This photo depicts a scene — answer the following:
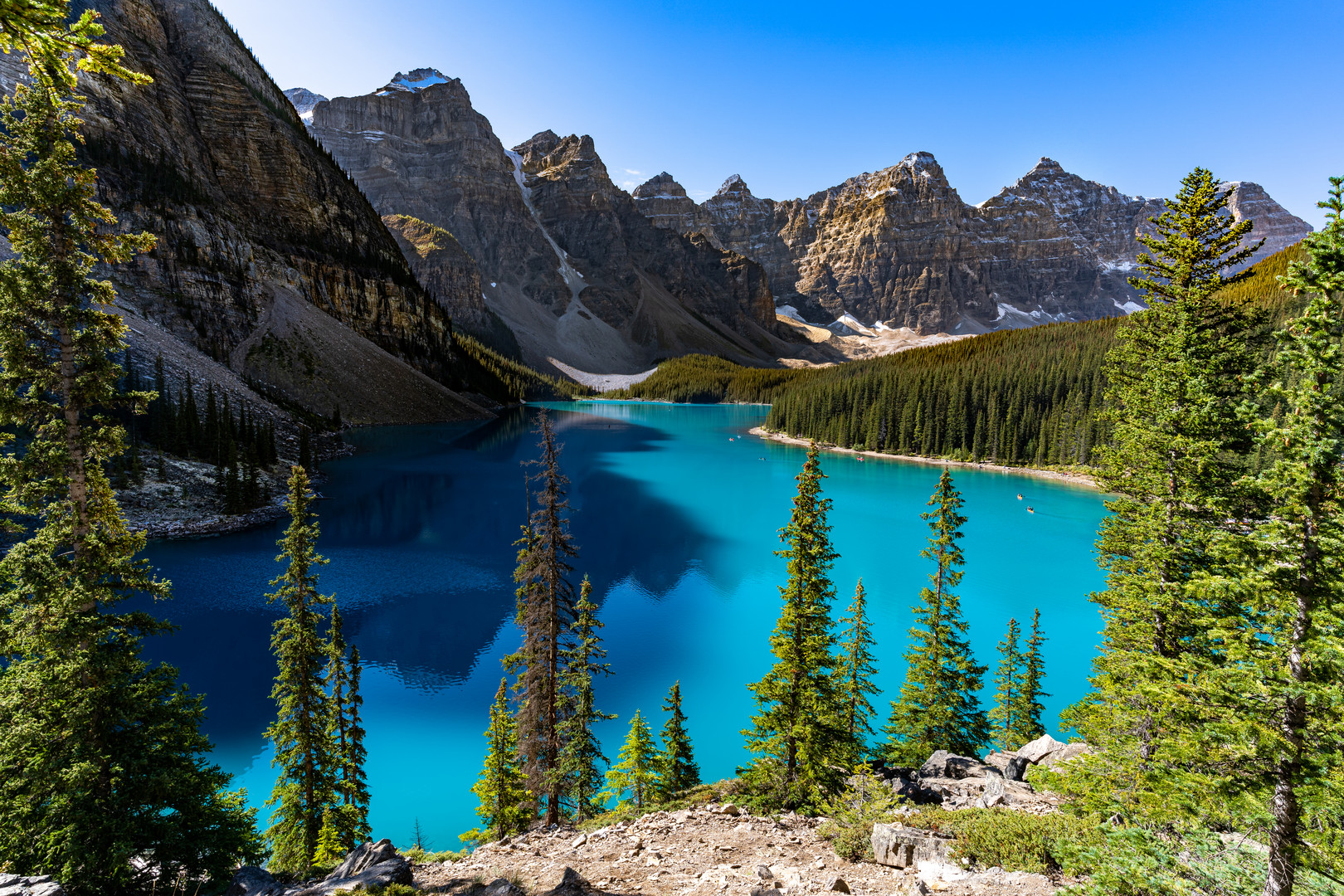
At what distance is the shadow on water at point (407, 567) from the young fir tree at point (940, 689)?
1758 cm

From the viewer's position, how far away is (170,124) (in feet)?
287

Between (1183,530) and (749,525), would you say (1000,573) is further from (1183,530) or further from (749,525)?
(1183,530)

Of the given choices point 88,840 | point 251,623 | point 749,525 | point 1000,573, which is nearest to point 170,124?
point 251,623

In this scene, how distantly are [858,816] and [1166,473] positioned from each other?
943 centimetres

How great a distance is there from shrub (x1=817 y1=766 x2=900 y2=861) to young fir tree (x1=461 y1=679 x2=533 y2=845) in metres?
7.69

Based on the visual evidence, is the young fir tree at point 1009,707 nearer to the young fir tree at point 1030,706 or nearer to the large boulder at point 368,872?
the young fir tree at point 1030,706

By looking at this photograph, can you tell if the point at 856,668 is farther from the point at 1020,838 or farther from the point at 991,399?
the point at 991,399

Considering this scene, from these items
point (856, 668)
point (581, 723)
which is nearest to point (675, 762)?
point (581, 723)

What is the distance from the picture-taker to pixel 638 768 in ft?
51.1

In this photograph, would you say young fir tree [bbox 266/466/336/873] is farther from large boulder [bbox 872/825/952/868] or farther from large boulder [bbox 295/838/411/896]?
large boulder [bbox 872/825/952/868]

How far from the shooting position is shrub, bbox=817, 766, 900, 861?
31.7 ft

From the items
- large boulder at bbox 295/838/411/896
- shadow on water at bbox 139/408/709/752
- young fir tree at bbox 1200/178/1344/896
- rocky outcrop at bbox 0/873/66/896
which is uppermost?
young fir tree at bbox 1200/178/1344/896

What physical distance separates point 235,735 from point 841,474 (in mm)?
66515

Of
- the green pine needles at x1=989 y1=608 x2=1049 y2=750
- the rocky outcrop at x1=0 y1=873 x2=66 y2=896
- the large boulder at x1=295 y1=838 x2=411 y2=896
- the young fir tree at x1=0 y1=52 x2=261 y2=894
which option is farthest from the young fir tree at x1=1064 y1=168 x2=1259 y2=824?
the young fir tree at x1=0 y1=52 x2=261 y2=894
